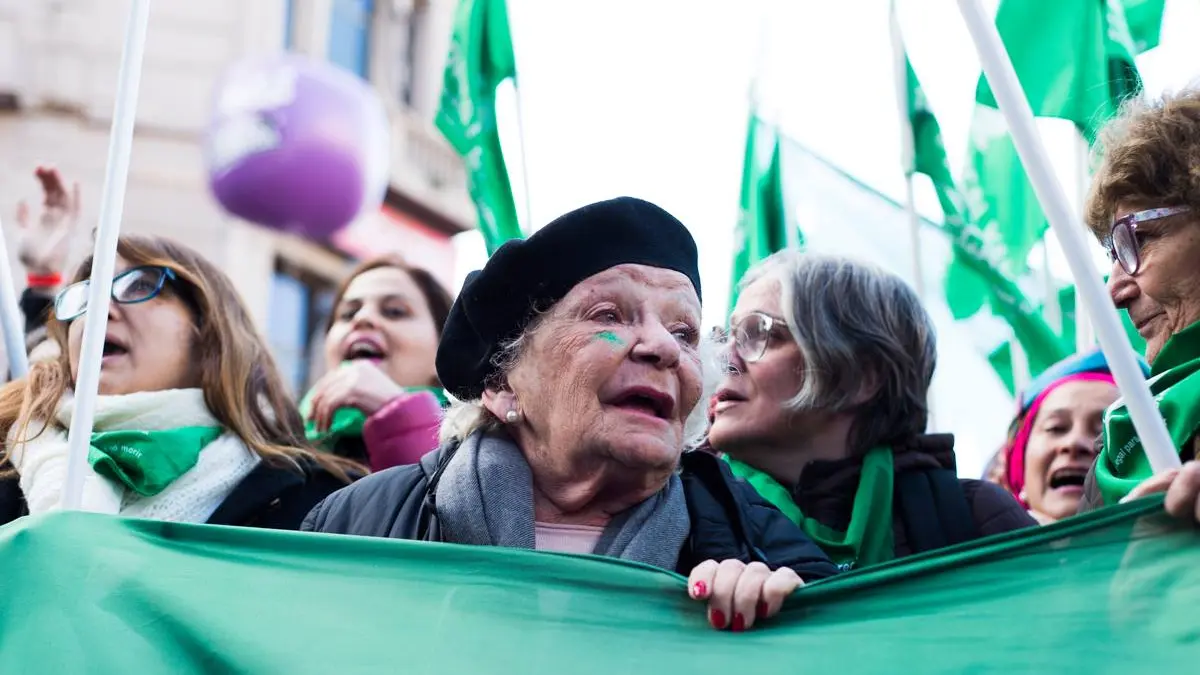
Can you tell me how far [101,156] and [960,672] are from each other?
13696 millimetres

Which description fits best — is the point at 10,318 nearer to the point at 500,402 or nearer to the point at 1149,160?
the point at 500,402

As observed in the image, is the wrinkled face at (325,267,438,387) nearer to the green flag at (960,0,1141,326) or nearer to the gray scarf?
the gray scarf

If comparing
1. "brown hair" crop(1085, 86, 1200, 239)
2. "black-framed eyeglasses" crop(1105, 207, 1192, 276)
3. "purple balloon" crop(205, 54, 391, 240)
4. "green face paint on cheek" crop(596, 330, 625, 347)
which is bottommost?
"green face paint on cheek" crop(596, 330, 625, 347)

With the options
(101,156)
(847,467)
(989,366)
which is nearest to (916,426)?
(847,467)

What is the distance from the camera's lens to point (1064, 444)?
416cm

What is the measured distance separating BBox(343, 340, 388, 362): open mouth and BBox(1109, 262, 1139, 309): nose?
2.32 meters

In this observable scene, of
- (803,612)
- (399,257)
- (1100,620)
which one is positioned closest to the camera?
(1100,620)

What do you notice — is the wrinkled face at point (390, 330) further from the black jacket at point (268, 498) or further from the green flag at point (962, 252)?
the green flag at point (962, 252)

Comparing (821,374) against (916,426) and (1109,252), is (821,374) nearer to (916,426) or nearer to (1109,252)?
(916,426)

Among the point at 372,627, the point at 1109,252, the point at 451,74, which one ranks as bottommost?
the point at 372,627

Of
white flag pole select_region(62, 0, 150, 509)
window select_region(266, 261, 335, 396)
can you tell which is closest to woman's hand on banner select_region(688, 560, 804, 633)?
white flag pole select_region(62, 0, 150, 509)

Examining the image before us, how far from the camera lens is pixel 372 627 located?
Answer: 2342 mm

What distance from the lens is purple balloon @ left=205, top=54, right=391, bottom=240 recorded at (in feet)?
21.0

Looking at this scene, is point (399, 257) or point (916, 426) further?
point (399, 257)
